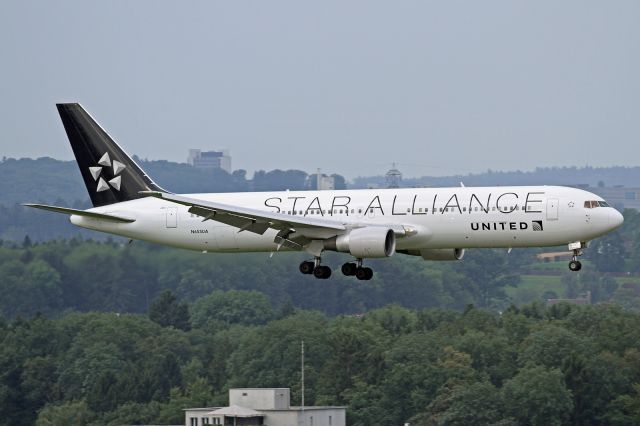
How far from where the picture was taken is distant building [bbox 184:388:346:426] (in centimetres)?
11275

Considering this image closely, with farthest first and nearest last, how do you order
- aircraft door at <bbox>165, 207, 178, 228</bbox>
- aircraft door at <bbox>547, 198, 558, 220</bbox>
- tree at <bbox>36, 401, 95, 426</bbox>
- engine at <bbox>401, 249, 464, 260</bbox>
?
tree at <bbox>36, 401, 95, 426</bbox> < aircraft door at <bbox>165, 207, 178, 228</bbox> < engine at <bbox>401, 249, 464, 260</bbox> < aircraft door at <bbox>547, 198, 558, 220</bbox>

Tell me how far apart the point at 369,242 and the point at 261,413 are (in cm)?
3804

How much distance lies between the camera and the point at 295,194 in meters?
85.0

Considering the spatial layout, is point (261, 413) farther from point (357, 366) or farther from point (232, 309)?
point (232, 309)

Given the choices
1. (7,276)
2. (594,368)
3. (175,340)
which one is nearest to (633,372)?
(594,368)

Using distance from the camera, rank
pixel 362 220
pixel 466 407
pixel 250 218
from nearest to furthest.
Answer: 1. pixel 250 218
2. pixel 362 220
3. pixel 466 407

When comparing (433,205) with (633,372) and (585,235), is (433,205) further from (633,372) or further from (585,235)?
(633,372)

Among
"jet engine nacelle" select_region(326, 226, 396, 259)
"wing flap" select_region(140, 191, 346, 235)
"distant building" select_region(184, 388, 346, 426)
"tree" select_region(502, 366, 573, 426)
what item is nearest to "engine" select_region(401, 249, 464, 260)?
"jet engine nacelle" select_region(326, 226, 396, 259)

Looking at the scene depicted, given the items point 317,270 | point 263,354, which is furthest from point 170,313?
point 317,270

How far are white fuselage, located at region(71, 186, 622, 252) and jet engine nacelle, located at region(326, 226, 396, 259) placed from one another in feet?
4.56

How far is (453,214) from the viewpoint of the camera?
79.8m

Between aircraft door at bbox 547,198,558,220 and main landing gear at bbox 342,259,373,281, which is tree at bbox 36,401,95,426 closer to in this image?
main landing gear at bbox 342,259,373,281

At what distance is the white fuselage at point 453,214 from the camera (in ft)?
259

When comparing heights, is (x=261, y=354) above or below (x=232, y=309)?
below
